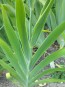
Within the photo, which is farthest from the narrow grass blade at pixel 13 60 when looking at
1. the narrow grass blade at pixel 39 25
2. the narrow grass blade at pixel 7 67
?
the narrow grass blade at pixel 39 25

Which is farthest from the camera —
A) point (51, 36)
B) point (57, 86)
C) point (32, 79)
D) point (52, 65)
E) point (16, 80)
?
point (52, 65)

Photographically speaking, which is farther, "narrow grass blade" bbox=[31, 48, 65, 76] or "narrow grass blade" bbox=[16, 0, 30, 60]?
"narrow grass blade" bbox=[31, 48, 65, 76]

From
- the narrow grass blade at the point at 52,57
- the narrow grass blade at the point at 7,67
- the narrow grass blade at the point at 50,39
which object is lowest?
the narrow grass blade at the point at 7,67

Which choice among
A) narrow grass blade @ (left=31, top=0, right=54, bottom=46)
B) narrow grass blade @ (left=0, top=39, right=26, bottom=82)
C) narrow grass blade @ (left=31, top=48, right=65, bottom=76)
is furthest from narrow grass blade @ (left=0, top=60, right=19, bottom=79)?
narrow grass blade @ (left=31, top=0, right=54, bottom=46)

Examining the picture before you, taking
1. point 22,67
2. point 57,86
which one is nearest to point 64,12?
point 57,86

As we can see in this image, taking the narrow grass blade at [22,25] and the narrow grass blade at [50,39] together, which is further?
the narrow grass blade at [50,39]

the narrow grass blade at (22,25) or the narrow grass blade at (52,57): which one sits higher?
the narrow grass blade at (22,25)

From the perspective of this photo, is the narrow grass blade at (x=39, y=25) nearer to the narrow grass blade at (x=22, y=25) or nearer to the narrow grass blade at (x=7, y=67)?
the narrow grass blade at (x=22, y=25)

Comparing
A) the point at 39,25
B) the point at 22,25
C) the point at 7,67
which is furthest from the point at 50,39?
the point at 7,67

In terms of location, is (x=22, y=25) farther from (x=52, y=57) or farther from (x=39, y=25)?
(x=52, y=57)

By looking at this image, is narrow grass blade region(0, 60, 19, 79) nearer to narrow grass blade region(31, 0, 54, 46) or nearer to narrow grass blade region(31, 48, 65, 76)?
narrow grass blade region(31, 48, 65, 76)

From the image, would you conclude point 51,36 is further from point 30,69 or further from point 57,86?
point 57,86
